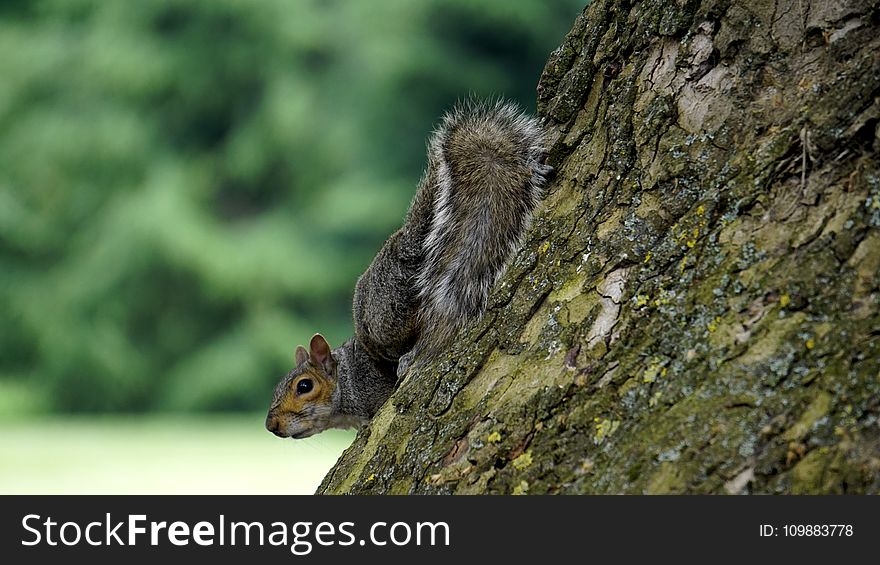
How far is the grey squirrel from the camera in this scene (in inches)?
59.3

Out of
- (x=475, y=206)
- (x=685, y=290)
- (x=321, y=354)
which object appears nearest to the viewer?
(x=685, y=290)

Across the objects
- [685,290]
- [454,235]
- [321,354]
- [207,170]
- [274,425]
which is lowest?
[685,290]

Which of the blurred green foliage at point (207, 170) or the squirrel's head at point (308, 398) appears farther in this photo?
the blurred green foliage at point (207, 170)

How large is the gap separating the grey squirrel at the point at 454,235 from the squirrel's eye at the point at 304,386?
450mm

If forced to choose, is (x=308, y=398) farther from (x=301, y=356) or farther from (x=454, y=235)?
(x=454, y=235)

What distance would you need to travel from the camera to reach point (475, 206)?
5.08 feet

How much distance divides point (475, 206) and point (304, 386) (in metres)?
1.07

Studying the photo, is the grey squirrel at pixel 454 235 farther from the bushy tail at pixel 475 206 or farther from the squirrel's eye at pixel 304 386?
the squirrel's eye at pixel 304 386

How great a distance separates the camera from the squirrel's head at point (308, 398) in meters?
2.46

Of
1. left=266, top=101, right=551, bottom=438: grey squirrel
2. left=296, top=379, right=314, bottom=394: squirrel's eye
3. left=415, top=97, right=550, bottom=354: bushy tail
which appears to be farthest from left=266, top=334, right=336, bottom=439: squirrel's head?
left=415, top=97, right=550, bottom=354: bushy tail

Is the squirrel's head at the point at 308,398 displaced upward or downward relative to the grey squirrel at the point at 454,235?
upward

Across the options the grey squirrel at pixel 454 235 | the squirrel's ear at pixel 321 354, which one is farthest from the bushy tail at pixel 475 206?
the squirrel's ear at pixel 321 354

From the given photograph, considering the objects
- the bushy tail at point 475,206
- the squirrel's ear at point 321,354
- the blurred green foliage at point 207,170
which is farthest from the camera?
the blurred green foliage at point 207,170

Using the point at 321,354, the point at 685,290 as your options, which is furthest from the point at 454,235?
the point at 321,354
